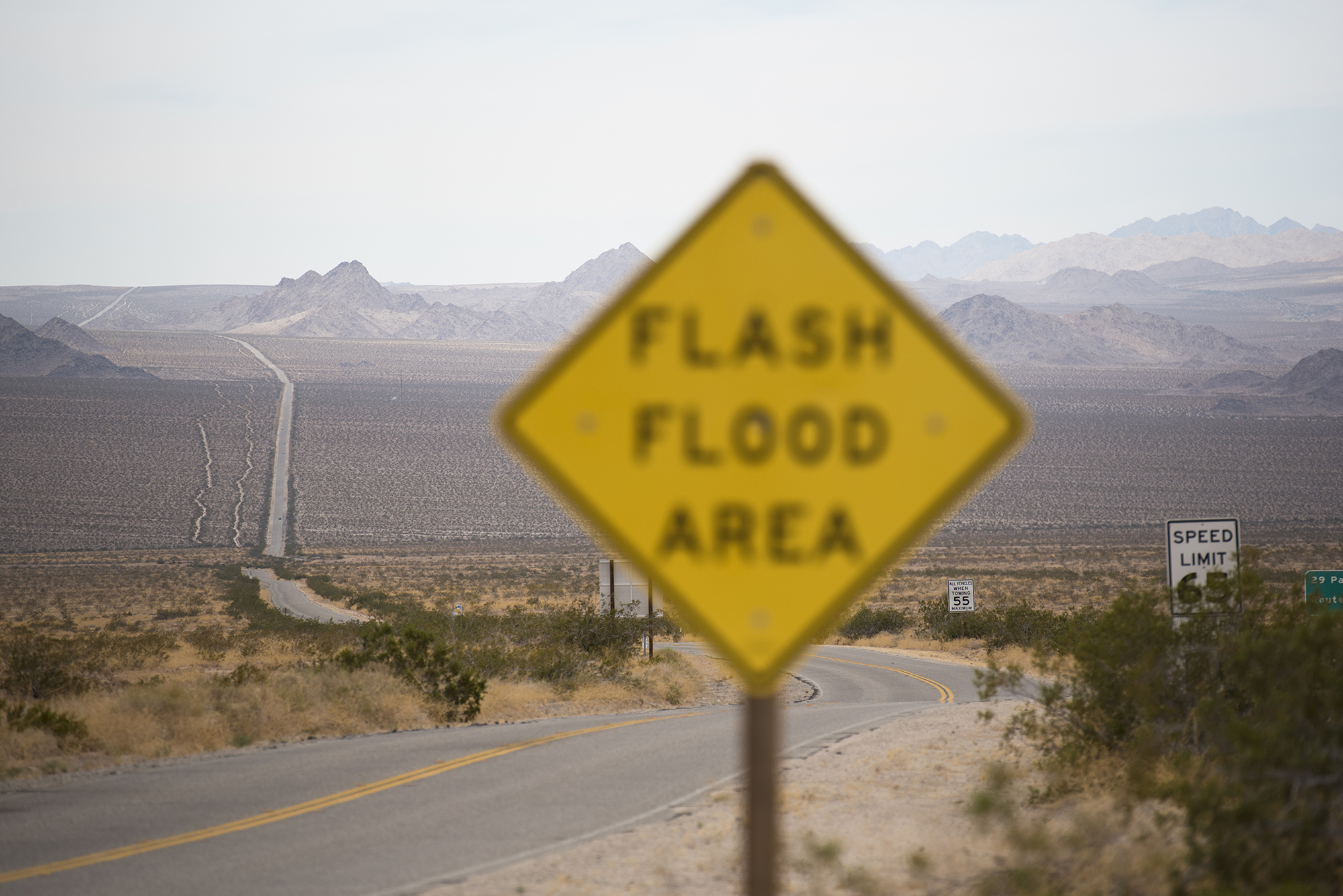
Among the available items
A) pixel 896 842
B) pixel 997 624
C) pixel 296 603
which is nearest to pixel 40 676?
pixel 896 842

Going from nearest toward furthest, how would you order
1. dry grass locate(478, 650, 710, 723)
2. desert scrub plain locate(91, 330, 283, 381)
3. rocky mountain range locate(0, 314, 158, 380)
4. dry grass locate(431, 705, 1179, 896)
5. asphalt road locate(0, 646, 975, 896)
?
dry grass locate(431, 705, 1179, 896)
asphalt road locate(0, 646, 975, 896)
dry grass locate(478, 650, 710, 723)
rocky mountain range locate(0, 314, 158, 380)
desert scrub plain locate(91, 330, 283, 381)

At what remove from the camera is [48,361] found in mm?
173125

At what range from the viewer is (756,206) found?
2861mm

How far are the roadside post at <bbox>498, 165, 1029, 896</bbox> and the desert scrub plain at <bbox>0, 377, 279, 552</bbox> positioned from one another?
85643 millimetres

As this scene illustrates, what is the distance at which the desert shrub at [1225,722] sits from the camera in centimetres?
474

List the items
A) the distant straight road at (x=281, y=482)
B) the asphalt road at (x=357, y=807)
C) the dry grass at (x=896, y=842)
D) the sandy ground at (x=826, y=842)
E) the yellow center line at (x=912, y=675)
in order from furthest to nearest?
the distant straight road at (x=281, y=482)
the yellow center line at (x=912, y=675)
the asphalt road at (x=357, y=807)
the sandy ground at (x=826, y=842)
the dry grass at (x=896, y=842)

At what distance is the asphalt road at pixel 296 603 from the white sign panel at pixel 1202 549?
1186 inches

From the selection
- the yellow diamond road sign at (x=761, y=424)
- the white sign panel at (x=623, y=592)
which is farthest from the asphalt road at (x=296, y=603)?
the yellow diamond road sign at (x=761, y=424)

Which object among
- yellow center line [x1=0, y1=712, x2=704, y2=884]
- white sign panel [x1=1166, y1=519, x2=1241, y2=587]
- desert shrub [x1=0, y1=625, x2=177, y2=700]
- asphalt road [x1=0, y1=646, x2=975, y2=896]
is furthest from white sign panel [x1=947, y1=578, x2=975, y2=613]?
desert shrub [x1=0, y1=625, x2=177, y2=700]

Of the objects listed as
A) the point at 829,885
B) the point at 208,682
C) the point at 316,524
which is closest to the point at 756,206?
the point at 829,885

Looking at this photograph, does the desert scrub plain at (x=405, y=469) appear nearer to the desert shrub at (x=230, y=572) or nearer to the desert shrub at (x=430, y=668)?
the desert shrub at (x=230, y=572)

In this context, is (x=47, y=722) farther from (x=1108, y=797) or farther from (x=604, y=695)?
(x=1108, y=797)

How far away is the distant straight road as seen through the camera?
82.6 m

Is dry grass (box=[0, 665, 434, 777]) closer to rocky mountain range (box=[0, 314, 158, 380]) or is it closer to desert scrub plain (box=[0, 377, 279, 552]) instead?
desert scrub plain (box=[0, 377, 279, 552])
